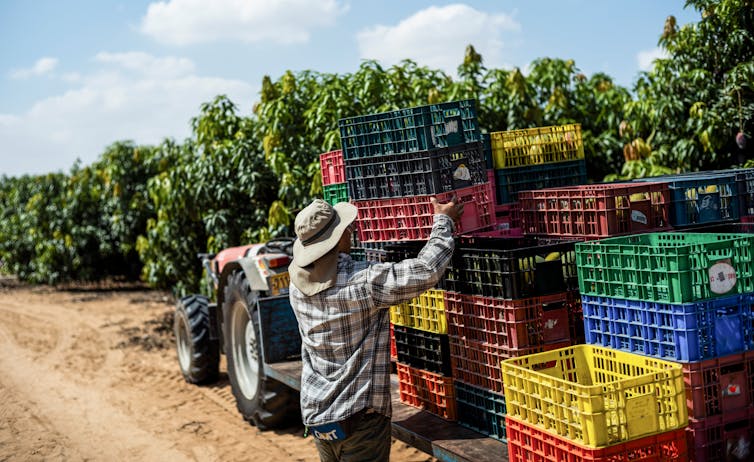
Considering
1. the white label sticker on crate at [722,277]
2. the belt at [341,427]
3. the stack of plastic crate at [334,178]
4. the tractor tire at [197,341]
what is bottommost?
the tractor tire at [197,341]

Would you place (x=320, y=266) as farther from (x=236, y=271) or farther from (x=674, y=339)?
(x=236, y=271)

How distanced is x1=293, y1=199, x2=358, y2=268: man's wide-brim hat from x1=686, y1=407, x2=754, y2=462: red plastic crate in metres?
1.91

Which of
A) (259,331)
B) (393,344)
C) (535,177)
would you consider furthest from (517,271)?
(259,331)

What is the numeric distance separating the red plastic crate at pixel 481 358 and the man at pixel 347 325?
0.53 m

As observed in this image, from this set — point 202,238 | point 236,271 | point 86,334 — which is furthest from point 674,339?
point 86,334

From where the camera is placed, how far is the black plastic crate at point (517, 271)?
3762mm

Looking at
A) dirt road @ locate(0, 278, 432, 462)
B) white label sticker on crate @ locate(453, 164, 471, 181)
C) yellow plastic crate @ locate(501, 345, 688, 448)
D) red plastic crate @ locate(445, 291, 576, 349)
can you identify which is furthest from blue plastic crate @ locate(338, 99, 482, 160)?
dirt road @ locate(0, 278, 432, 462)

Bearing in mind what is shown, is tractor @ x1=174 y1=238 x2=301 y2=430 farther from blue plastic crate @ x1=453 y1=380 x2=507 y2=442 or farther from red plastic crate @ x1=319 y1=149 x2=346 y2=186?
blue plastic crate @ x1=453 y1=380 x2=507 y2=442

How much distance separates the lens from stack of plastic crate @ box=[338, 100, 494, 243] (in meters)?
4.51

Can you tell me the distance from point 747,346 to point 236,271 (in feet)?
16.8

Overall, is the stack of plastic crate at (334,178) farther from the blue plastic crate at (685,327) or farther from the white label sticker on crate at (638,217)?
the blue plastic crate at (685,327)

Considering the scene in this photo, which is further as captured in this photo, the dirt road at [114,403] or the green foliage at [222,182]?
the green foliage at [222,182]

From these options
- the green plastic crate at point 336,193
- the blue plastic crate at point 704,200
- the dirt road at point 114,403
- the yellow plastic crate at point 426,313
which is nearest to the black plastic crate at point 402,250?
the yellow plastic crate at point 426,313

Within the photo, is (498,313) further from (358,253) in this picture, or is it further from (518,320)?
(358,253)
